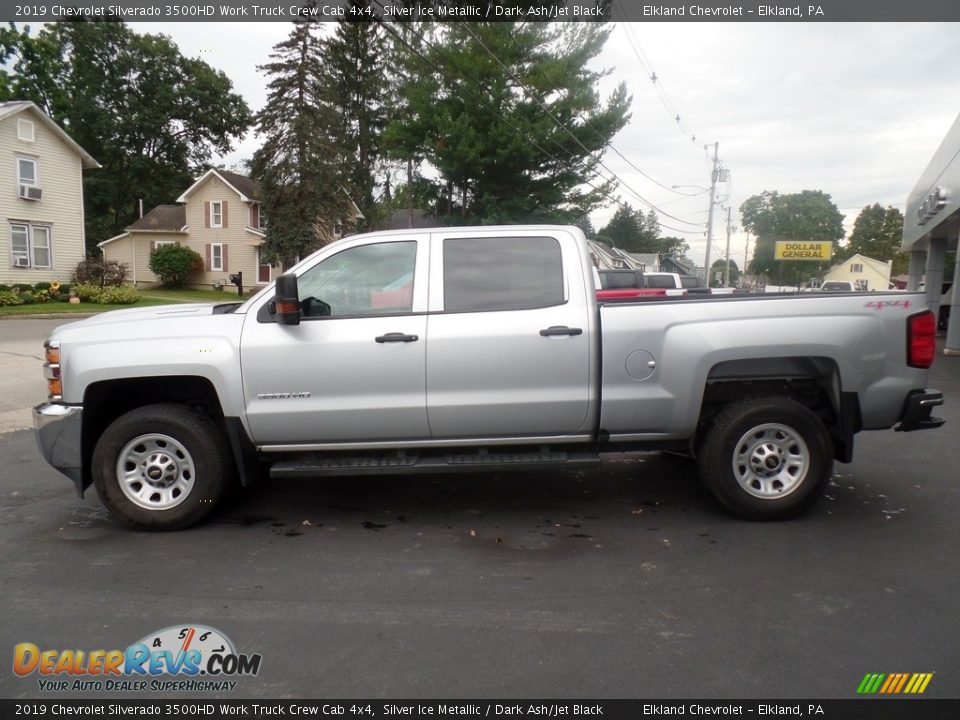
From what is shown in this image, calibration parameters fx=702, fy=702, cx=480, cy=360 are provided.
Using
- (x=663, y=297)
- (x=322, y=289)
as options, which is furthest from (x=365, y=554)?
(x=663, y=297)

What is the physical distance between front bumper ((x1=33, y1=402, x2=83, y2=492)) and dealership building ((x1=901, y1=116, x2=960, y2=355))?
1317 centimetres

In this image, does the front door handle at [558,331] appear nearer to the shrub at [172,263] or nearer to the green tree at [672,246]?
the shrub at [172,263]

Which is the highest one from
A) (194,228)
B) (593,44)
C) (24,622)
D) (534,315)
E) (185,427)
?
(593,44)

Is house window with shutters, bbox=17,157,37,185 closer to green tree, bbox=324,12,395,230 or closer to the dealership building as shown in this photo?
green tree, bbox=324,12,395,230

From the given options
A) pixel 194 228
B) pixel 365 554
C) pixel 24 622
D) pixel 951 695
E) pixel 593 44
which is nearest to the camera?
pixel 951 695

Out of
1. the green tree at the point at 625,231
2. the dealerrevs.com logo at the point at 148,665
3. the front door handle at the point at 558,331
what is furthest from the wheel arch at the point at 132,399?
the green tree at the point at 625,231

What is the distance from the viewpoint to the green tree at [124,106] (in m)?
54.9

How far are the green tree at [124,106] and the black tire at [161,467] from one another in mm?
58948

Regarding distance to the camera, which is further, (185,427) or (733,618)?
(185,427)

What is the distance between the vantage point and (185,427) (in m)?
4.78

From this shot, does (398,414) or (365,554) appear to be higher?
(398,414)

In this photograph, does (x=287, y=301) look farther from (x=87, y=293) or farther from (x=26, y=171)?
(x=26, y=171)

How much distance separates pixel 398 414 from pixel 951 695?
3.32 m

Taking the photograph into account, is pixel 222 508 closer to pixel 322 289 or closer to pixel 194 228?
pixel 322 289
